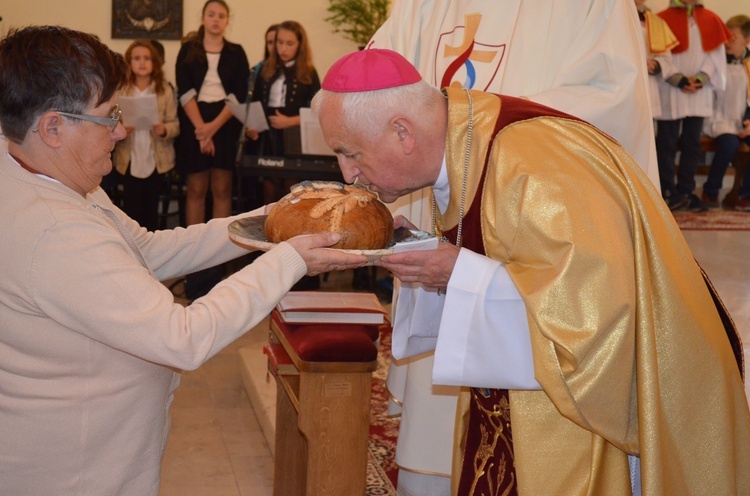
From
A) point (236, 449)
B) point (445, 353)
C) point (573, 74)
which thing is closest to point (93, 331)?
point (445, 353)

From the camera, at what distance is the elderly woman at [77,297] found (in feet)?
6.56

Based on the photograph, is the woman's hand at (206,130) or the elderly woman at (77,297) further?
the woman's hand at (206,130)

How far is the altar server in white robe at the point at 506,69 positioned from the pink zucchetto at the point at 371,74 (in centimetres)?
84

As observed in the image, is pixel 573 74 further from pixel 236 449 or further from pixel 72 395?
pixel 236 449

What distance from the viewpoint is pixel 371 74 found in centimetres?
226

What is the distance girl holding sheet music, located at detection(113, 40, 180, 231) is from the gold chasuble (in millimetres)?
5194

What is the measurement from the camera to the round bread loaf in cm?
233

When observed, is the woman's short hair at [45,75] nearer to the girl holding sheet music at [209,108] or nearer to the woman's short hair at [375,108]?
the woman's short hair at [375,108]

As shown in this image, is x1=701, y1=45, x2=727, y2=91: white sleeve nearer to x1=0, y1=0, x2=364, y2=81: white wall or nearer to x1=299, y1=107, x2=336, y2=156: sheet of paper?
x1=0, y1=0, x2=364, y2=81: white wall

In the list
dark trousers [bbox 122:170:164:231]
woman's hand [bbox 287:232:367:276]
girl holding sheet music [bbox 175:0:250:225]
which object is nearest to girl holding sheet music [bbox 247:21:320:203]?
girl holding sheet music [bbox 175:0:250:225]

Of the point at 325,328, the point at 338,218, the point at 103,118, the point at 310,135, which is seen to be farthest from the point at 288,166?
the point at 103,118

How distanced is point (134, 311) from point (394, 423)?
9.18 feet

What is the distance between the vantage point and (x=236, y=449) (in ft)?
14.3

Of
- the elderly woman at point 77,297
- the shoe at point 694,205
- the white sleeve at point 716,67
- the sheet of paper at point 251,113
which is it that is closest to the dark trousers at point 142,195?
the sheet of paper at point 251,113
